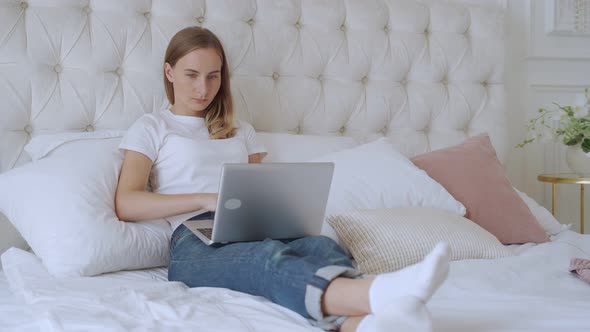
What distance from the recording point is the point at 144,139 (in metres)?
1.39

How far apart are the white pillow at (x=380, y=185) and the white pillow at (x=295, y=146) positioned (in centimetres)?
13

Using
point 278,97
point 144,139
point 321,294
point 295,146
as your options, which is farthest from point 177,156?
point 321,294

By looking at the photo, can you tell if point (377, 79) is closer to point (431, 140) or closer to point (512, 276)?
point (431, 140)

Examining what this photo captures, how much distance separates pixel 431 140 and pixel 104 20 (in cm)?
114

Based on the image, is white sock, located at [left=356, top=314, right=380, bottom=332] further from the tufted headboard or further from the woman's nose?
the tufted headboard

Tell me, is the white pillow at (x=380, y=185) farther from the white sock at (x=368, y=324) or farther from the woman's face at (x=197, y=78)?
the white sock at (x=368, y=324)

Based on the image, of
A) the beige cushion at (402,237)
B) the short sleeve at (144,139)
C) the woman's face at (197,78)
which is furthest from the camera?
the woman's face at (197,78)

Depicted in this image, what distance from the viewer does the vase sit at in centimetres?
205

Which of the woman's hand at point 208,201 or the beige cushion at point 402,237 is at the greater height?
the woman's hand at point 208,201

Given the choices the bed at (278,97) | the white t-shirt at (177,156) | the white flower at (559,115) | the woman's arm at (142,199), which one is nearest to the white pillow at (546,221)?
the bed at (278,97)

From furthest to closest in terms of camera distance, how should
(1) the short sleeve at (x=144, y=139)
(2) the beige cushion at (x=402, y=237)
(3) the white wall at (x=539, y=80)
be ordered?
1. (3) the white wall at (x=539, y=80)
2. (1) the short sleeve at (x=144, y=139)
3. (2) the beige cushion at (x=402, y=237)

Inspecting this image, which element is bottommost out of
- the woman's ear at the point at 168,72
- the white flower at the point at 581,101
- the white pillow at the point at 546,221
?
the white pillow at the point at 546,221

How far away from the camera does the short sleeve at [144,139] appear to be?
1.38 metres

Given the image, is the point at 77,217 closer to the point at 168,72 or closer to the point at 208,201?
the point at 208,201
